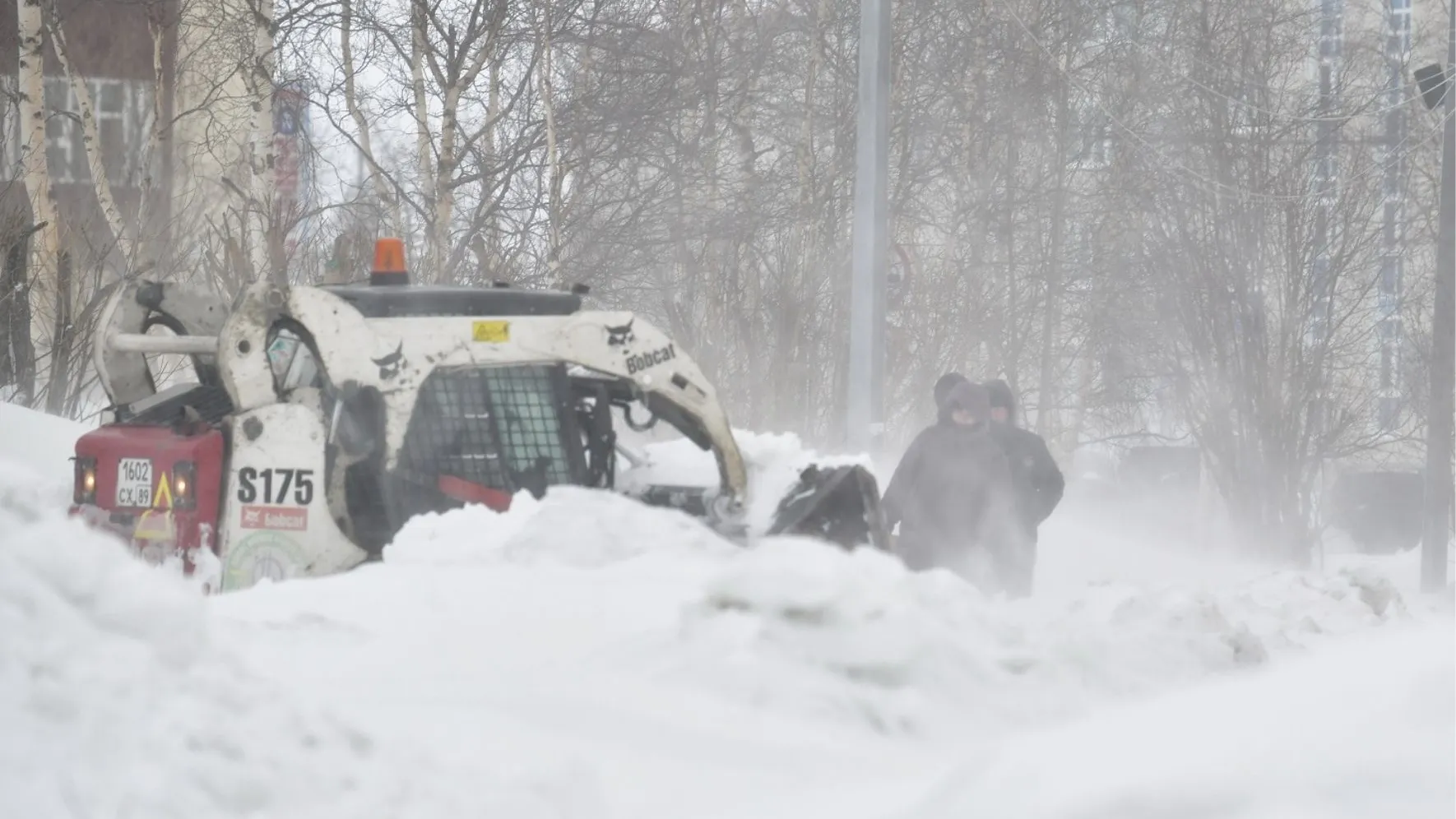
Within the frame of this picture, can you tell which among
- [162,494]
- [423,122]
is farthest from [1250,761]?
[423,122]

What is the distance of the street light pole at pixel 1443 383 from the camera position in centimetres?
1925

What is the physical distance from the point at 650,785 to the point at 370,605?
129 centimetres

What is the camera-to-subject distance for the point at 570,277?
896 inches

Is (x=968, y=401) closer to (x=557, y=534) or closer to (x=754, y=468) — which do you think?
(x=754, y=468)

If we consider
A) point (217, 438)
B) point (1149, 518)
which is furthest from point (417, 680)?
point (1149, 518)

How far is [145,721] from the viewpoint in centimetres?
310

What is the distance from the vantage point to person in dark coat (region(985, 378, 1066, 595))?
10.0 meters

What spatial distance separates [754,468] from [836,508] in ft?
1.25

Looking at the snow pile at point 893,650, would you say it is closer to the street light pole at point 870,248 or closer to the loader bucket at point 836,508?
the loader bucket at point 836,508

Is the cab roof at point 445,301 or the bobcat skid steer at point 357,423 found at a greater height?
the cab roof at point 445,301

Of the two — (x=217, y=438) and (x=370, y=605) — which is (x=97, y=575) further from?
(x=217, y=438)

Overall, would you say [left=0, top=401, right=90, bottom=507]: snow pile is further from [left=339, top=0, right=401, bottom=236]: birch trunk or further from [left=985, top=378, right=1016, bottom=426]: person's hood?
[left=339, top=0, right=401, bottom=236]: birch trunk

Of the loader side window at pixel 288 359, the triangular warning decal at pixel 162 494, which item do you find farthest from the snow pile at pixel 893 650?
the triangular warning decal at pixel 162 494

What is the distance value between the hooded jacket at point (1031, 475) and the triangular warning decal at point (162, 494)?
15.4 feet
